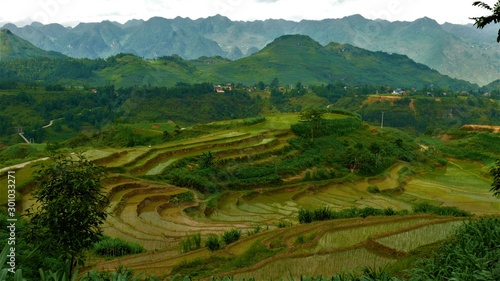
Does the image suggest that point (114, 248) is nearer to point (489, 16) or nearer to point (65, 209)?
point (65, 209)

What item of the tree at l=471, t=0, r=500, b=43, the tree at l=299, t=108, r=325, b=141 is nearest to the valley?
the tree at l=299, t=108, r=325, b=141

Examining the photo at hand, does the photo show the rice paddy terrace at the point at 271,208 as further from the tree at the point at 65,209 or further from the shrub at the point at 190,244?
the tree at the point at 65,209

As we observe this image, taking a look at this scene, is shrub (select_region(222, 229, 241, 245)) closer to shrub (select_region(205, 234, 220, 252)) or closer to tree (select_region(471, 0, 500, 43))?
shrub (select_region(205, 234, 220, 252))

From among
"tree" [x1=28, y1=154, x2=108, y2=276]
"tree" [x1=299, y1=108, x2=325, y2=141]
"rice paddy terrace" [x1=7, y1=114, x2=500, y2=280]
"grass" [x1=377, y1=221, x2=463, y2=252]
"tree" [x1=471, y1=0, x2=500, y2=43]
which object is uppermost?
"tree" [x1=471, y1=0, x2=500, y2=43]

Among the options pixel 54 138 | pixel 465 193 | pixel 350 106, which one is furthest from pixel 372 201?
pixel 350 106

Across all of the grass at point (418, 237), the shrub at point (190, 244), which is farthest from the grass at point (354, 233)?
the shrub at point (190, 244)

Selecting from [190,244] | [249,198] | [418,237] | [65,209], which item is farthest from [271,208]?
[65,209]

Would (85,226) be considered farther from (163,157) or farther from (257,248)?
(163,157)

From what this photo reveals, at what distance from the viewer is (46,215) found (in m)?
9.13

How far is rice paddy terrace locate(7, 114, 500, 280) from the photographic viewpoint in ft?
48.6

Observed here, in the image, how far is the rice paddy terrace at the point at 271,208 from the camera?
48.6ft

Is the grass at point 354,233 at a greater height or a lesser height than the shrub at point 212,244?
greater

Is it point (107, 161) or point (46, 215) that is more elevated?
point (46, 215)

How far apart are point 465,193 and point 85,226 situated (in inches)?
1556
